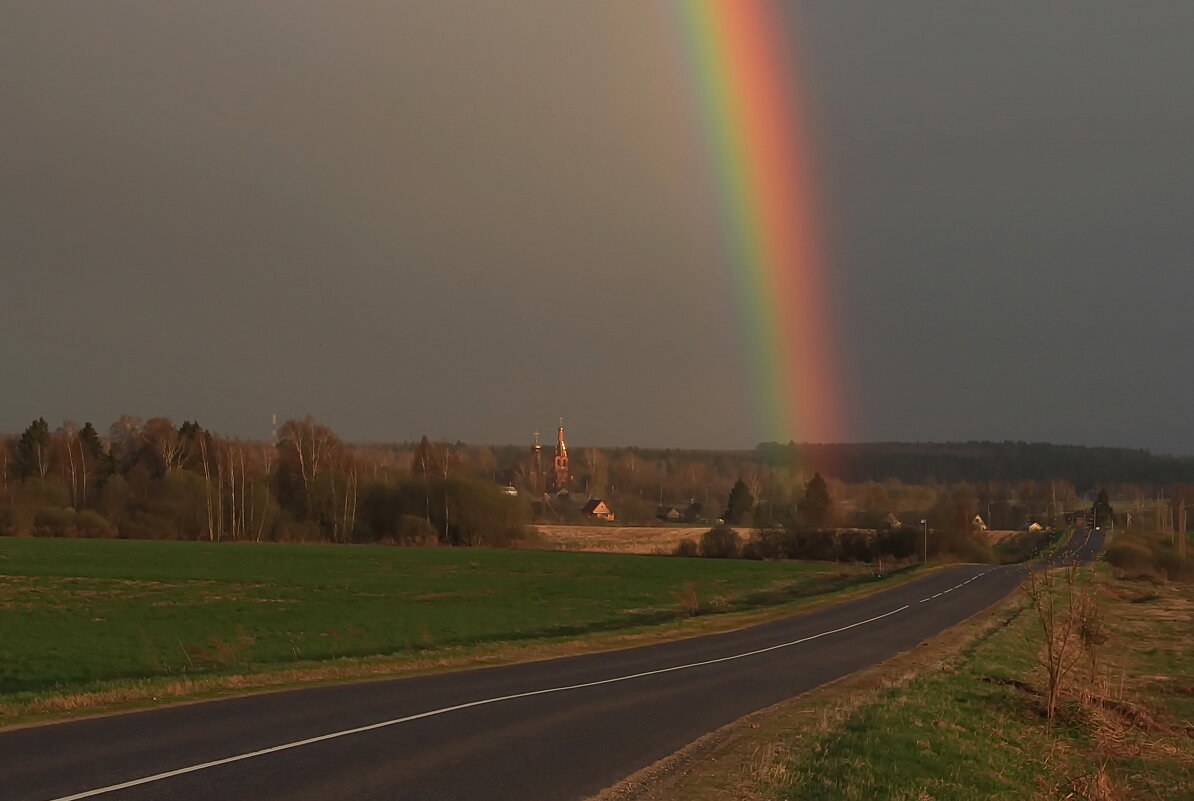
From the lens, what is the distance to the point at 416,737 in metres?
13.3

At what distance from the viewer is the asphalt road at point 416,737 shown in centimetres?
1043

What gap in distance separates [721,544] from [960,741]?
92070 millimetres

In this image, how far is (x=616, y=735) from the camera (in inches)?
551

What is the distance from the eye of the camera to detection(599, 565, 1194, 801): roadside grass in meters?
11.7

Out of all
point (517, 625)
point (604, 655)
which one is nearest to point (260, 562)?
point (517, 625)

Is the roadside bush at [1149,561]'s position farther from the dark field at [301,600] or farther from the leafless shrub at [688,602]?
the leafless shrub at [688,602]

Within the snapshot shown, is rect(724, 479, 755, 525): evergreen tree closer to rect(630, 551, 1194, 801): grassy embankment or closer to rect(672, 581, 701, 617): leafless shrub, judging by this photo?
rect(672, 581, 701, 617): leafless shrub

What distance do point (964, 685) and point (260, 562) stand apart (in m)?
66.5

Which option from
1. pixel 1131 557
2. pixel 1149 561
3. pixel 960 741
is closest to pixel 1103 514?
pixel 1149 561

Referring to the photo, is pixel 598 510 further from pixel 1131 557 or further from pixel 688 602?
pixel 688 602

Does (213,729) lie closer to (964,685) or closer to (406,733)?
(406,733)

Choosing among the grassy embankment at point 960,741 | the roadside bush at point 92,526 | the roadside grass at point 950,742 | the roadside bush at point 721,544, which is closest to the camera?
the roadside grass at point 950,742

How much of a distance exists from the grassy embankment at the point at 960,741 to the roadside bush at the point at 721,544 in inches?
3049

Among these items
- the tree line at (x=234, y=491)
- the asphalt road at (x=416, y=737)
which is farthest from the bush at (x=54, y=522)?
the asphalt road at (x=416, y=737)
